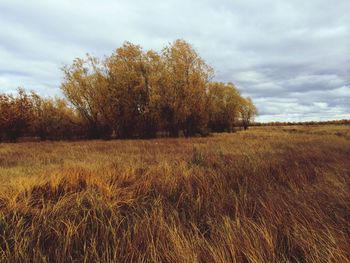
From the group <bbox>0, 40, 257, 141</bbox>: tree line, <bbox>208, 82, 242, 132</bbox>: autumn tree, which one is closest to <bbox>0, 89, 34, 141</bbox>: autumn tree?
<bbox>0, 40, 257, 141</bbox>: tree line

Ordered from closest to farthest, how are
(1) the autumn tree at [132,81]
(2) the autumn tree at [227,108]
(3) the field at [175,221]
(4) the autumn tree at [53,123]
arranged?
(3) the field at [175,221] → (1) the autumn tree at [132,81] → (4) the autumn tree at [53,123] → (2) the autumn tree at [227,108]

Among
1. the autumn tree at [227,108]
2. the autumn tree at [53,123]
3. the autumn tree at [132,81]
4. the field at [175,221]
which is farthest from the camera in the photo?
the autumn tree at [227,108]

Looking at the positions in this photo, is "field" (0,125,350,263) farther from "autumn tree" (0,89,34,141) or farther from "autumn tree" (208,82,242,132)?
"autumn tree" (208,82,242,132)

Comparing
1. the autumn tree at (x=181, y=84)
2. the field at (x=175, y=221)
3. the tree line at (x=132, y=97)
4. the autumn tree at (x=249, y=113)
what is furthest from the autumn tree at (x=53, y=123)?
the autumn tree at (x=249, y=113)

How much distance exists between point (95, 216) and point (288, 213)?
2622 millimetres

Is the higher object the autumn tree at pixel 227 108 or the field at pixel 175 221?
the autumn tree at pixel 227 108

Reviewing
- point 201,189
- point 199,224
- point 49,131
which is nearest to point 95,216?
point 199,224

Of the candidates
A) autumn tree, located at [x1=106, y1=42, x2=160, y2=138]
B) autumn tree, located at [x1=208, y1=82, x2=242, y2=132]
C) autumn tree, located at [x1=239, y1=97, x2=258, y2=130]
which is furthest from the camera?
autumn tree, located at [x1=239, y1=97, x2=258, y2=130]

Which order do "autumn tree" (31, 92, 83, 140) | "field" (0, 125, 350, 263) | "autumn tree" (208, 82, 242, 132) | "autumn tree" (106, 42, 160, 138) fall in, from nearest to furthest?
"field" (0, 125, 350, 263) → "autumn tree" (106, 42, 160, 138) → "autumn tree" (31, 92, 83, 140) → "autumn tree" (208, 82, 242, 132)

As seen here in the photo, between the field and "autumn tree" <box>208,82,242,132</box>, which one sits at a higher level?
"autumn tree" <box>208,82,242,132</box>

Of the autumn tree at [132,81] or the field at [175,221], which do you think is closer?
the field at [175,221]

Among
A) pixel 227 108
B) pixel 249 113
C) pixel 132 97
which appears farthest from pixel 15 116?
pixel 249 113

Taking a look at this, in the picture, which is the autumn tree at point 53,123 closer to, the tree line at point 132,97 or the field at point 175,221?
the tree line at point 132,97

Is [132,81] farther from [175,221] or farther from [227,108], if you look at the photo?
[227,108]
